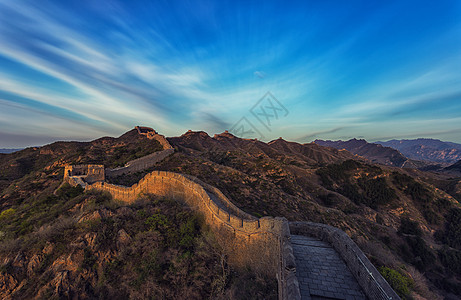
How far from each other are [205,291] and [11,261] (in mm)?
11587

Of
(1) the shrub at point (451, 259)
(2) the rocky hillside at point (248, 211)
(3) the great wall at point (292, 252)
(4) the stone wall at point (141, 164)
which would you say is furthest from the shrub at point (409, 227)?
(4) the stone wall at point (141, 164)

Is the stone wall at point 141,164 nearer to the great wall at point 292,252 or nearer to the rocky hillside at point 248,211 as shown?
the rocky hillside at point 248,211

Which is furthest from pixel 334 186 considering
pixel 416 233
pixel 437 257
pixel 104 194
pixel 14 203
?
pixel 14 203

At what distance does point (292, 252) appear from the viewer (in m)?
6.93

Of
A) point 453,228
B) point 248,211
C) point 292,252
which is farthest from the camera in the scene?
point 453,228

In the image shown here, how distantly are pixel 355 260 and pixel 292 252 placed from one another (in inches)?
106

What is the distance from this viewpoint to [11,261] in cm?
1074

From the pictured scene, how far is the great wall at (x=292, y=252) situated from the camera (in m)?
6.32

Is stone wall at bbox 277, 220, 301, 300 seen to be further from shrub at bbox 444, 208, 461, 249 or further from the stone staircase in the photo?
shrub at bbox 444, 208, 461, 249

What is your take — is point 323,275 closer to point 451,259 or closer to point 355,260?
point 355,260

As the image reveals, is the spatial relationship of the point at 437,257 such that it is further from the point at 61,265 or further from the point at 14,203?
the point at 14,203

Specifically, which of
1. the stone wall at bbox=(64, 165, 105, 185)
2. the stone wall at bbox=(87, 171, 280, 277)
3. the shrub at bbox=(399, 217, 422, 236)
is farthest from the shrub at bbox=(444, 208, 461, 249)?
the stone wall at bbox=(64, 165, 105, 185)

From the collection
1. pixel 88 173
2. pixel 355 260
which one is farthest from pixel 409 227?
pixel 88 173

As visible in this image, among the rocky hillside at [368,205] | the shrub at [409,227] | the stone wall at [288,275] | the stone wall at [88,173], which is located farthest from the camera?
the shrub at [409,227]
